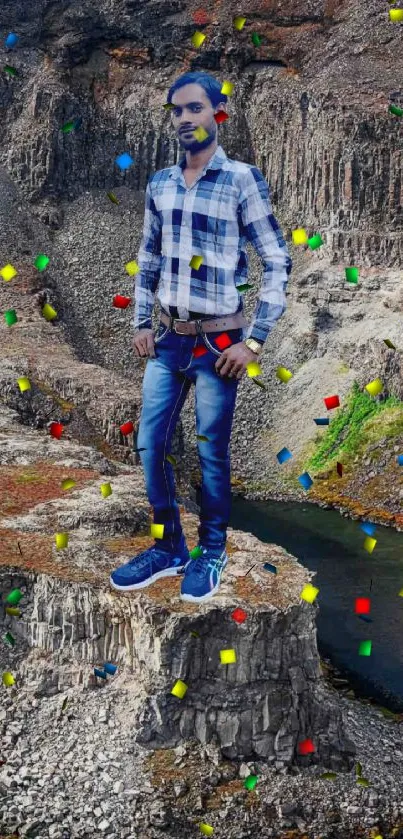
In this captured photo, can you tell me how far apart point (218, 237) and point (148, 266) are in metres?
1.37

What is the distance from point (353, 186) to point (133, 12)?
24107 millimetres

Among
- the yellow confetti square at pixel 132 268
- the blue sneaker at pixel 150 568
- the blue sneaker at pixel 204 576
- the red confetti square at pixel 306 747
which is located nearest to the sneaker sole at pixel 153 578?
the blue sneaker at pixel 150 568

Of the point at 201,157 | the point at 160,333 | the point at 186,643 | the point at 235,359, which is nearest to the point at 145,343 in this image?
the point at 160,333

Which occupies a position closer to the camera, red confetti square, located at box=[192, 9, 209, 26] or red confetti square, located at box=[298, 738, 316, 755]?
red confetti square, located at box=[298, 738, 316, 755]

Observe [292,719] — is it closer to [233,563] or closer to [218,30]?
[233,563]

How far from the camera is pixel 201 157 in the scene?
16.0 m

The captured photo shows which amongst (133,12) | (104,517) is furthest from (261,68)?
(104,517)

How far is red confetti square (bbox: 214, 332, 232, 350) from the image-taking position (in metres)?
16.2

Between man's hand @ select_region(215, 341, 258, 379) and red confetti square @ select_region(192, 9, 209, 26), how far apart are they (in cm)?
7368

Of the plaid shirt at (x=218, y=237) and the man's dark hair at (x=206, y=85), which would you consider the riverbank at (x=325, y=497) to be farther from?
the man's dark hair at (x=206, y=85)

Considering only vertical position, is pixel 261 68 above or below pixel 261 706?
above

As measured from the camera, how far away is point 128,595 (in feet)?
93.3

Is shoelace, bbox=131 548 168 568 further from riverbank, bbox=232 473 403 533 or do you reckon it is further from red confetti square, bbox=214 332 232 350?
riverbank, bbox=232 473 403 533

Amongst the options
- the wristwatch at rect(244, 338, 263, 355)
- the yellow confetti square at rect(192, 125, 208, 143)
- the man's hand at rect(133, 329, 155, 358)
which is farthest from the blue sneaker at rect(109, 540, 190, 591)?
the yellow confetti square at rect(192, 125, 208, 143)
